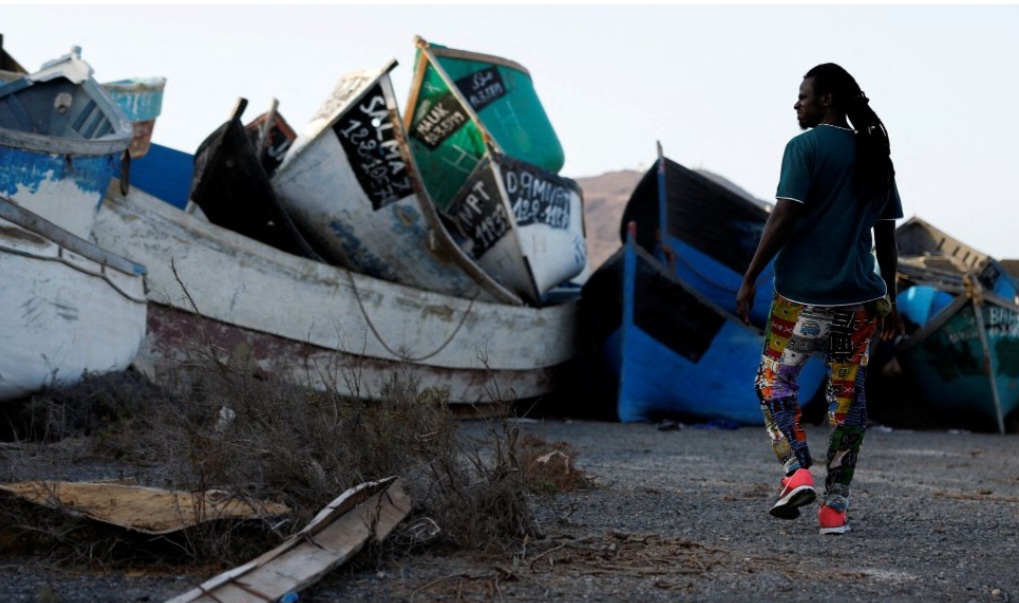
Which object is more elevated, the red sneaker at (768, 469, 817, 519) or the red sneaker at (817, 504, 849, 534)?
the red sneaker at (768, 469, 817, 519)

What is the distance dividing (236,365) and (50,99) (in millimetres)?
5518

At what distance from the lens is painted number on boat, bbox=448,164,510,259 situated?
10.3 metres

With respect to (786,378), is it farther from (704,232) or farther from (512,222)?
(704,232)

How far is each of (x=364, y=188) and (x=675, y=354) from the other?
3296 millimetres

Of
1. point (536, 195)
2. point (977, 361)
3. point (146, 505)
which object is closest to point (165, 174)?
point (536, 195)

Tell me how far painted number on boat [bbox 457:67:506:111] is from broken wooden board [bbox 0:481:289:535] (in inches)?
352

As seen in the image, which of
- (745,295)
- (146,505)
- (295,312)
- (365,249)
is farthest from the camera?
(365,249)

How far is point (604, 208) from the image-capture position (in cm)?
4341

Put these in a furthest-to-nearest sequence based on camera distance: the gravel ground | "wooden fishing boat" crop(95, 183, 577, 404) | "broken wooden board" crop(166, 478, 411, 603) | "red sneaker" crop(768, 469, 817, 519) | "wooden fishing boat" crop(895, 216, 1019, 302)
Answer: "wooden fishing boat" crop(895, 216, 1019, 302)
"wooden fishing boat" crop(95, 183, 577, 404)
"red sneaker" crop(768, 469, 817, 519)
the gravel ground
"broken wooden board" crop(166, 478, 411, 603)

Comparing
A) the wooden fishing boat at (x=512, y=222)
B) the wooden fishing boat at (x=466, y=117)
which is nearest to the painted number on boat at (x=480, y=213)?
the wooden fishing boat at (x=512, y=222)

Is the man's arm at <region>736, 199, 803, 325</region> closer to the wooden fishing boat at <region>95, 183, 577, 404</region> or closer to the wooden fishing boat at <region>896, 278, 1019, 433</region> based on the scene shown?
the wooden fishing boat at <region>95, 183, 577, 404</region>

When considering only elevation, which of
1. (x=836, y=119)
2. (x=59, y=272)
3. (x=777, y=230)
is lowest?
(x=59, y=272)

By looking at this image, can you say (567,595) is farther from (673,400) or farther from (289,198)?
(673,400)

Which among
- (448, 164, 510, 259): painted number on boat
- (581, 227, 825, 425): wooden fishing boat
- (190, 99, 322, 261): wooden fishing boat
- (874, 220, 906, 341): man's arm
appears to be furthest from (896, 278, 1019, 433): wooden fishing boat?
(874, 220, 906, 341): man's arm
